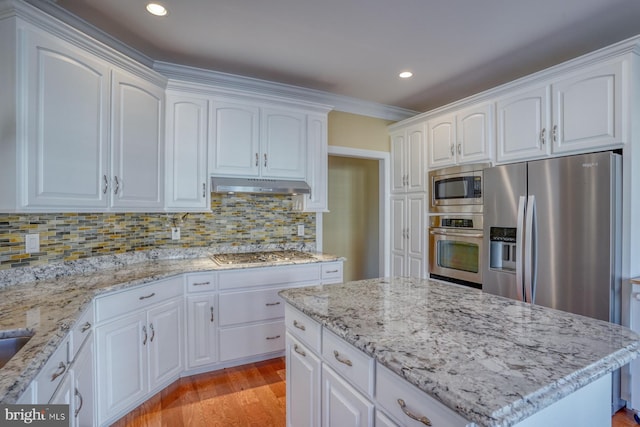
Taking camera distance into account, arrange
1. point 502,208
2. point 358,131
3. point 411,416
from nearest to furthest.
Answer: point 411,416 < point 502,208 < point 358,131

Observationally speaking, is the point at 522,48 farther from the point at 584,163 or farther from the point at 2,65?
the point at 2,65

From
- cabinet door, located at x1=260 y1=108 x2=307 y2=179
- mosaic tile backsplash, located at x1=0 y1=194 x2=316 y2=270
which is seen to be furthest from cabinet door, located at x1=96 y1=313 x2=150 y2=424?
cabinet door, located at x1=260 y1=108 x2=307 y2=179

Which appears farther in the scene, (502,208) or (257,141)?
(257,141)

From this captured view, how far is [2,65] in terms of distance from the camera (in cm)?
158

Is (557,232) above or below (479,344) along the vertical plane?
above

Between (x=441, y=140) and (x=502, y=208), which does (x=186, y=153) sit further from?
(x=502, y=208)

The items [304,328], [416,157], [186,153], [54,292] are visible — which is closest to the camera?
[304,328]

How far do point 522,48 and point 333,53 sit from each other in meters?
1.48

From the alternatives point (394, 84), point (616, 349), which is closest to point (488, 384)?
point (616, 349)

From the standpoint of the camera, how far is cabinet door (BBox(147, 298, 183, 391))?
7.14ft

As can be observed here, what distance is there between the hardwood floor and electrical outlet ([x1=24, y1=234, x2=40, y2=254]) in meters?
1.18

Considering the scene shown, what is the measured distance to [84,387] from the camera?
159cm

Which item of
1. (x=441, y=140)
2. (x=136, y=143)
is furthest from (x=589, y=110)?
(x=136, y=143)

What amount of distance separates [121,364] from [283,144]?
2129 mm
